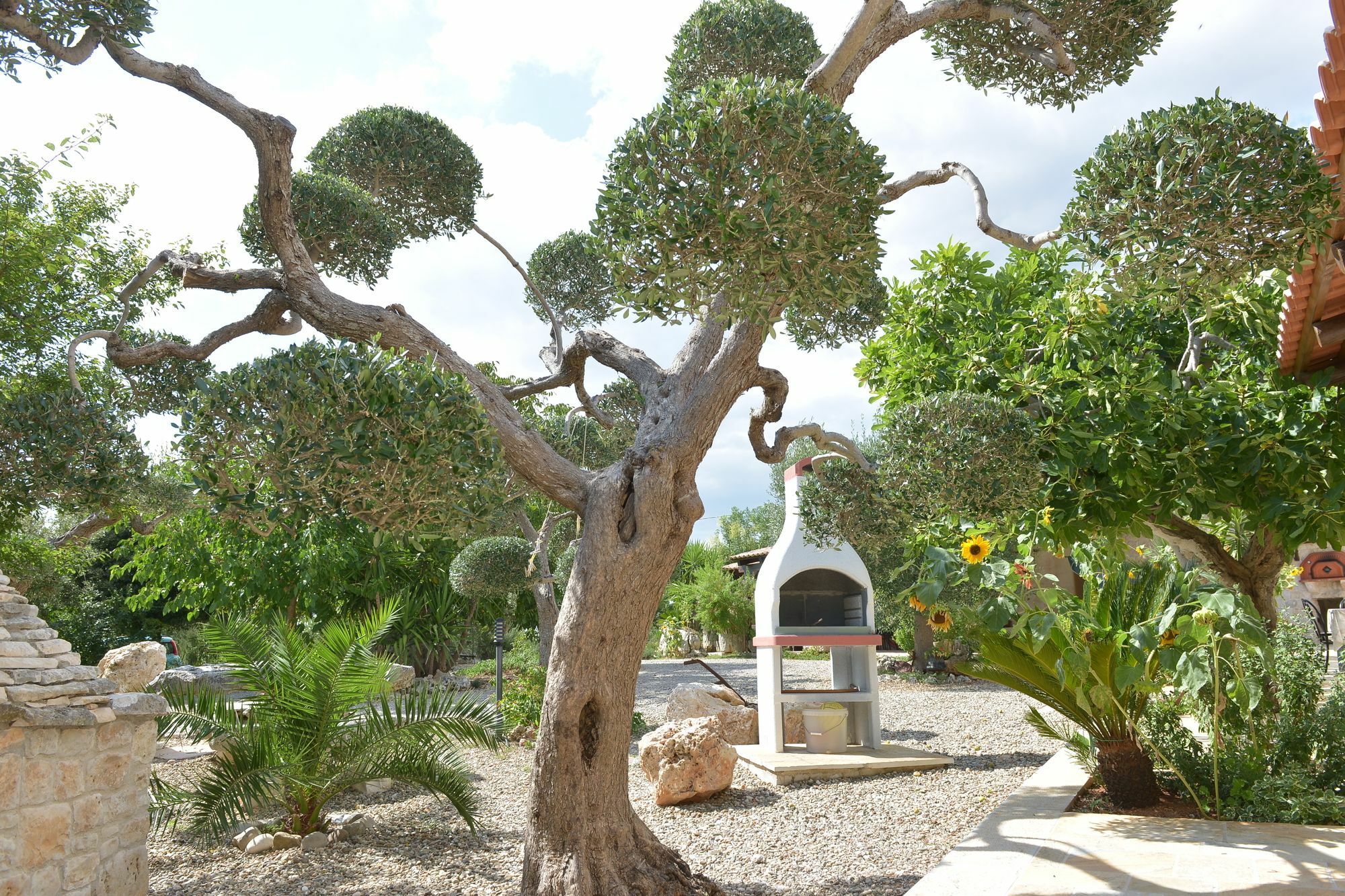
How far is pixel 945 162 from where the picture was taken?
559 cm

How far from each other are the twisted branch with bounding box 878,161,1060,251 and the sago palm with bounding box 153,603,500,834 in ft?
14.5

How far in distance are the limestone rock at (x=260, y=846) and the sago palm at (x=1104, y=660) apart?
510 cm

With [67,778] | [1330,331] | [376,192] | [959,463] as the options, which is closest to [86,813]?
[67,778]

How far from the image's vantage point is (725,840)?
618cm

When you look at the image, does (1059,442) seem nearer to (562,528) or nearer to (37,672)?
(37,672)

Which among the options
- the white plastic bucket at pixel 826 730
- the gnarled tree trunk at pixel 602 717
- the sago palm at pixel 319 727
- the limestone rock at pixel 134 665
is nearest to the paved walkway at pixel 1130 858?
the gnarled tree trunk at pixel 602 717

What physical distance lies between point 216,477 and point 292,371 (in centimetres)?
59

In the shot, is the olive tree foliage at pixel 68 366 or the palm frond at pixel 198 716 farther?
the palm frond at pixel 198 716

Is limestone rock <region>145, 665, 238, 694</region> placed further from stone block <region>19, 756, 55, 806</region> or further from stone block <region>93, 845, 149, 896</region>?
stone block <region>19, 756, 55, 806</region>

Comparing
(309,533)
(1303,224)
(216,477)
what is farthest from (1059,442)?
(309,533)

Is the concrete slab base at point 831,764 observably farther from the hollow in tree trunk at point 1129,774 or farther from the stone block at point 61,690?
the stone block at point 61,690

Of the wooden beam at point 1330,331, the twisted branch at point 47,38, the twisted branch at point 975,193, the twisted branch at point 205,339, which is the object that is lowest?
the wooden beam at point 1330,331

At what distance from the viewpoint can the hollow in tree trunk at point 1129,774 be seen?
595 cm

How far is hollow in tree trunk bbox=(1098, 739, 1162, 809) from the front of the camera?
19.5 ft
